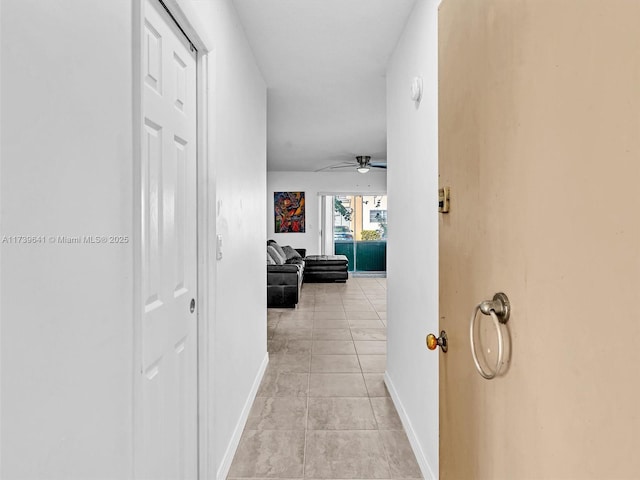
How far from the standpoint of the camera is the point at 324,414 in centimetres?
258

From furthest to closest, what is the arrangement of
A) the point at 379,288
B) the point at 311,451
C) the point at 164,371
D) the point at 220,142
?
the point at 379,288
the point at 311,451
the point at 220,142
the point at 164,371

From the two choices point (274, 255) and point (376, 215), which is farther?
point (376, 215)

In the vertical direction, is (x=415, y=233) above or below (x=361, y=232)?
below

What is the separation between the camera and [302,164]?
8.42m

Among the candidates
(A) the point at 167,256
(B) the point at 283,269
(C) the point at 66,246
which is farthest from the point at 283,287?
(C) the point at 66,246

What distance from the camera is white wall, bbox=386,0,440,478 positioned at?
72.4 inches

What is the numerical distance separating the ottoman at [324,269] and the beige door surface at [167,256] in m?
6.70

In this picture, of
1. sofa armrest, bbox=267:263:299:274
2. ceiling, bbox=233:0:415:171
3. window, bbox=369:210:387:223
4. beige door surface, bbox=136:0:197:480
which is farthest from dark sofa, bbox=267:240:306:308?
window, bbox=369:210:387:223

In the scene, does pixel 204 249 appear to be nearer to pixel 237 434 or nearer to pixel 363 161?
pixel 237 434

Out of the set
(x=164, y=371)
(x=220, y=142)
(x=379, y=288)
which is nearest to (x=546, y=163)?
(x=164, y=371)

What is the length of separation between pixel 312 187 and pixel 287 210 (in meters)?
0.79

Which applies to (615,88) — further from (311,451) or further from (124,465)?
(311,451)

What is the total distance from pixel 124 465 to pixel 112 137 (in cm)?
78

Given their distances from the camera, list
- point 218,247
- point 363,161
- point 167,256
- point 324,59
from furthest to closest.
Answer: point 363,161 < point 324,59 < point 218,247 < point 167,256
